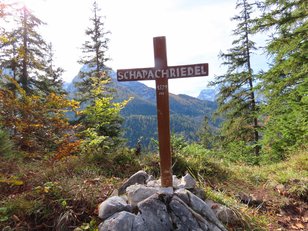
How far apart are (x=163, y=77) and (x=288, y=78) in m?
8.31

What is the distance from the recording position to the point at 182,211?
12.7 ft

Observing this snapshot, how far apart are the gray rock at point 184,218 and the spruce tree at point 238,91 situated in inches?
656

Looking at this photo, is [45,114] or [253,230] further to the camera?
[45,114]

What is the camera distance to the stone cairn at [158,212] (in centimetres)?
366

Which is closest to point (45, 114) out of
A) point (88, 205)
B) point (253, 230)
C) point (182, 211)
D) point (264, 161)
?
point (88, 205)

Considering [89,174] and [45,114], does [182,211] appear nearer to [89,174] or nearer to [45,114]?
[89,174]

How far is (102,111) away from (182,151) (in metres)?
2.89

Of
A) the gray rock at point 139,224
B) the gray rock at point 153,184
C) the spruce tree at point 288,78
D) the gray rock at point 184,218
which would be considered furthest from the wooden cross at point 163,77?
the spruce tree at point 288,78

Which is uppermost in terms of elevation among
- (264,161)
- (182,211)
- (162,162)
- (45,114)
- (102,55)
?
(102,55)

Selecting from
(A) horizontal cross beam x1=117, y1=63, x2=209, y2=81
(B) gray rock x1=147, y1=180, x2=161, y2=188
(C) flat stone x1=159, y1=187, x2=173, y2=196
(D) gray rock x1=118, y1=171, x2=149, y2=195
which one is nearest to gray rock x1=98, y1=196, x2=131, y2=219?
(C) flat stone x1=159, y1=187, x2=173, y2=196

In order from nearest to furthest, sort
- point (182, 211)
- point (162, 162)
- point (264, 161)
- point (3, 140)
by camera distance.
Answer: point (182, 211) < point (162, 162) < point (3, 140) < point (264, 161)

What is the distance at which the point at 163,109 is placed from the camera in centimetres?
464

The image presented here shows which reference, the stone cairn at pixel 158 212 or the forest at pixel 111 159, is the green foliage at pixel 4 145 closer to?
the forest at pixel 111 159

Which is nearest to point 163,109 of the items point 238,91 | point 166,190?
point 166,190
